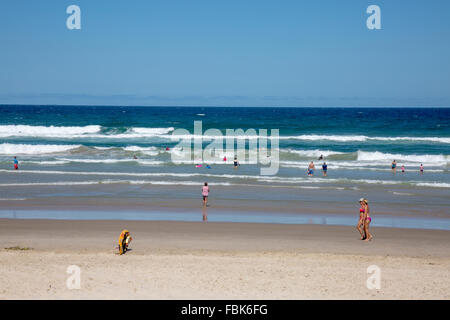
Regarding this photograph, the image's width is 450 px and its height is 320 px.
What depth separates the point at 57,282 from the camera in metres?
9.28

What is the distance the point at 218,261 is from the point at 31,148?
128 feet

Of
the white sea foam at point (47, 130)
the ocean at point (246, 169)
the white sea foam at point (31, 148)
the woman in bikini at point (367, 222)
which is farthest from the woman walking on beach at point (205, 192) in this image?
the white sea foam at point (47, 130)

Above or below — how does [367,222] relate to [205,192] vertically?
below

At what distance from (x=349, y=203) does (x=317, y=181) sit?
7.09 m

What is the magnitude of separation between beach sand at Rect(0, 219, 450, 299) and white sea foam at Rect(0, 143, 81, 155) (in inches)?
1186

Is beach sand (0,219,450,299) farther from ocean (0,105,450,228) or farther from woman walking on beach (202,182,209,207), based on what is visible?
ocean (0,105,450,228)

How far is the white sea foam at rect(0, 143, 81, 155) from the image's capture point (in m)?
44.2

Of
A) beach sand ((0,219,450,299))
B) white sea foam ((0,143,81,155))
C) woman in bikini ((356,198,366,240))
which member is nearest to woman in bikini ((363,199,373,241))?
woman in bikini ((356,198,366,240))

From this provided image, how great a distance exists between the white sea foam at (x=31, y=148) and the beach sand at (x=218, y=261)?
3014 centimetres

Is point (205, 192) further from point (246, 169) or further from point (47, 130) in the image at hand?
point (47, 130)

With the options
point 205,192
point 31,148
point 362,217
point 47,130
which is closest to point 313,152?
point 205,192

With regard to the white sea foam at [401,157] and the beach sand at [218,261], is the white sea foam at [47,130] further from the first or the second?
the beach sand at [218,261]

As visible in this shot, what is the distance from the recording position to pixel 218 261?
37.2 feet
